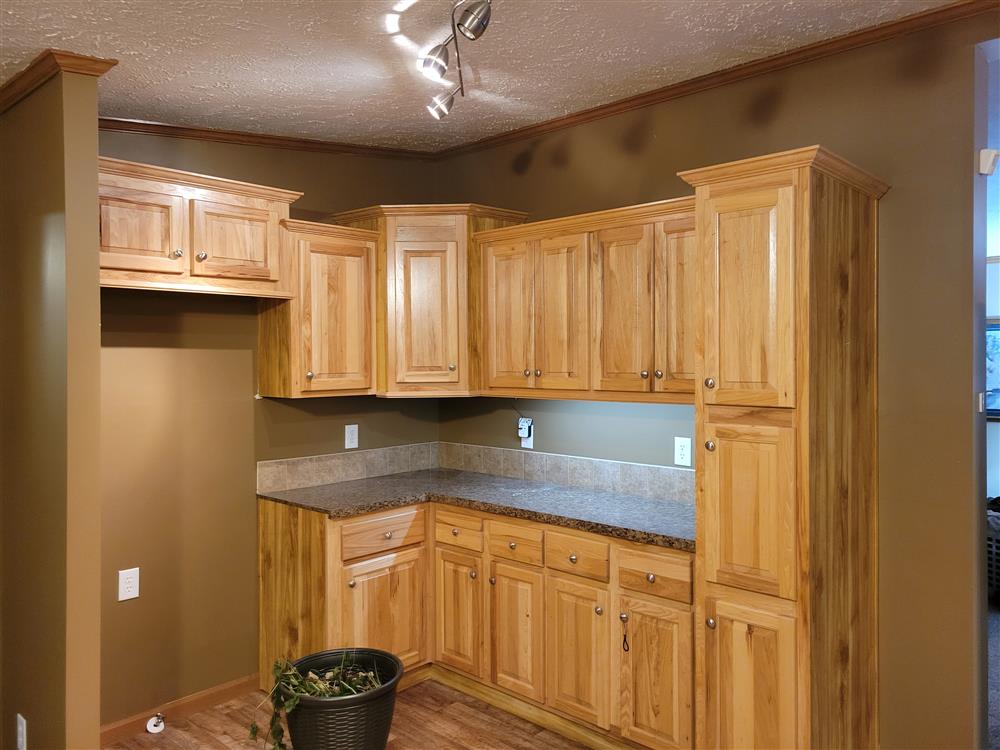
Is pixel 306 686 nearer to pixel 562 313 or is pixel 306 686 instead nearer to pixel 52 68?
pixel 562 313

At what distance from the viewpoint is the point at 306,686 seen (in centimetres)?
289

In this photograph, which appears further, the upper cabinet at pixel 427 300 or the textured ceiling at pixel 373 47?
the upper cabinet at pixel 427 300

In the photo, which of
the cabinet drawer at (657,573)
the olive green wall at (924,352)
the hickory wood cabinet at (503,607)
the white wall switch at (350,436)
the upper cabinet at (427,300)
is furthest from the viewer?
the white wall switch at (350,436)

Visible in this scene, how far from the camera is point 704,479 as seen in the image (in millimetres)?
2592

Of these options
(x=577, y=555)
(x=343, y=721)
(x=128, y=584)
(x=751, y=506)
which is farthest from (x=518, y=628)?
(x=128, y=584)

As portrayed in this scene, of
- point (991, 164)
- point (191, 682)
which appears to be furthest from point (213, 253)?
point (991, 164)

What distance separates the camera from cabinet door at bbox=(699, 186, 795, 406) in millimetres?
2371

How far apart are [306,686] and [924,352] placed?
248 centimetres

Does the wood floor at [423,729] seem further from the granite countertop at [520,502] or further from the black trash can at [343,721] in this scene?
the granite countertop at [520,502]

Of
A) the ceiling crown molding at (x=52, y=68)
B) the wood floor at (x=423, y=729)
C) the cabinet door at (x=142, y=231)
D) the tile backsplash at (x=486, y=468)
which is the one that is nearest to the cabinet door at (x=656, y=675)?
the wood floor at (x=423, y=729)

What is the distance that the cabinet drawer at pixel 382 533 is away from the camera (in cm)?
339

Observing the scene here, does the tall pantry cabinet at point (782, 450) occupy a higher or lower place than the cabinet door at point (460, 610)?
higher

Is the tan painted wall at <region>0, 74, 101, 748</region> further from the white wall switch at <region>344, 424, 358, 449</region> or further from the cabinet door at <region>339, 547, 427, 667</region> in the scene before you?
the white wall switch at <region>344, 424, 358, 449</region>

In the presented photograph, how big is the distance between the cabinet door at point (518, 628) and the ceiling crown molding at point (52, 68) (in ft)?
7.74
